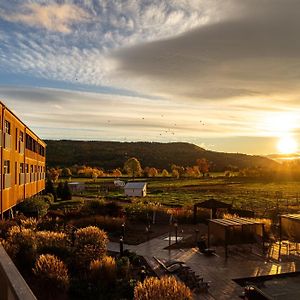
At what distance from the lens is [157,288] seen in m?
7.80

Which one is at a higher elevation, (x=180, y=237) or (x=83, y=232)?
(x=83, y=232)

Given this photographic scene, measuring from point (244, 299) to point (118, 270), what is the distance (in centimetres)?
405

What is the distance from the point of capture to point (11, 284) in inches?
96.7

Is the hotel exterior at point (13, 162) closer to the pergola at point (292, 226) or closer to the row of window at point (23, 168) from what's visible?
the row of window at point (23, 168)

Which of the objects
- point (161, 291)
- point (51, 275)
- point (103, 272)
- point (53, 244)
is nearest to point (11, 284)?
point (161, 291)

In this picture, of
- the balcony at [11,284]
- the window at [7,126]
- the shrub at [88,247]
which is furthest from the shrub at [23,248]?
the window at [7,126]

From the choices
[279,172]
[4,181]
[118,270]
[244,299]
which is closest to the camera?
[244,299]

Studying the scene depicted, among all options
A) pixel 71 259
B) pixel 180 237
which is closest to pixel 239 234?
pixel 180 237

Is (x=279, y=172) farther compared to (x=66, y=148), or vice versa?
(x=66, y=148)

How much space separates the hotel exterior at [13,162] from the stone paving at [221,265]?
373 inches

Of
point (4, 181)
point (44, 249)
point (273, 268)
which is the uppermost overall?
point (4, 181)

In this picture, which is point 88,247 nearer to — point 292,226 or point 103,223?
point 292,226

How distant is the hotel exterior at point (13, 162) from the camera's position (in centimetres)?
2348

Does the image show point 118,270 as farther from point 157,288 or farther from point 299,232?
point 299,232
